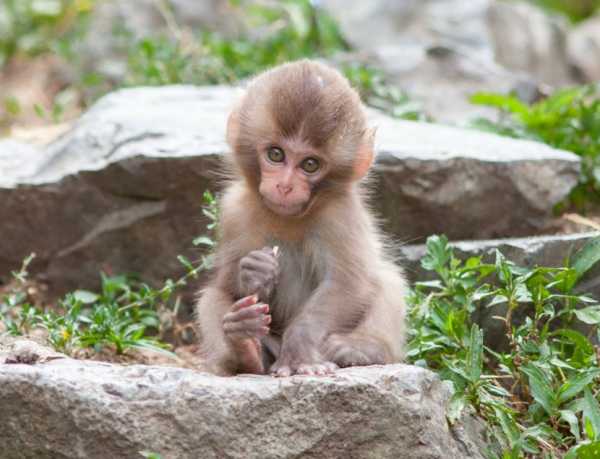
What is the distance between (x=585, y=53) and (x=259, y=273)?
10.7 meters

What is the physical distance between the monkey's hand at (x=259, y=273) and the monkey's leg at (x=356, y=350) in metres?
0.42

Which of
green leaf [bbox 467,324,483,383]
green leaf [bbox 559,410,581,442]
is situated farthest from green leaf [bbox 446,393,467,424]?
green leaf [bbox 559,410,581,442]

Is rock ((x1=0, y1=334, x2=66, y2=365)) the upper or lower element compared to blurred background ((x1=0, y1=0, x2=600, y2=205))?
upper

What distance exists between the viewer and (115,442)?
3941 mm

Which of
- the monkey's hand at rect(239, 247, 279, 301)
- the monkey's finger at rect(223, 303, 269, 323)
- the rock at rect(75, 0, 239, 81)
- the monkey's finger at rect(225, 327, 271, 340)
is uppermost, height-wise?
the monkey's hand at rect(239, 247, 279, 301)

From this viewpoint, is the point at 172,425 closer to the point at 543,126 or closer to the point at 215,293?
the point at 215,293

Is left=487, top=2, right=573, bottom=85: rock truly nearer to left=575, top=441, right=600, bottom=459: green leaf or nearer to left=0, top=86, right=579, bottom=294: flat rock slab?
left=0, top=86, right=579, bottom=294: flat rock slab

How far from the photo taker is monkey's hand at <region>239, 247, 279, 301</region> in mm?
4914

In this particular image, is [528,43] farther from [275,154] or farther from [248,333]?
[248,333]

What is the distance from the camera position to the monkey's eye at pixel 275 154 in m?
5.16

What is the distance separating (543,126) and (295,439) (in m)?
5.33

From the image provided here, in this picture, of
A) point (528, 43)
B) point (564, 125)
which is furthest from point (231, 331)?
point (528, 43)

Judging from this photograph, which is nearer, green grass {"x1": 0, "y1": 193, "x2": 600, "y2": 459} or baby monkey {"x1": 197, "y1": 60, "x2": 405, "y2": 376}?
green grass {"x1": 0, "y1": 193, "x2": 600, "y2": 459}

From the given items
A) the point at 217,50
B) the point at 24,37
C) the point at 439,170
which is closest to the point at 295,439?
the point at 439,170
